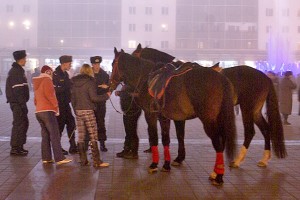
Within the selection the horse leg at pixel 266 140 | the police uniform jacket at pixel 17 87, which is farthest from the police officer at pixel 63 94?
the horse leg at pixel 266 140

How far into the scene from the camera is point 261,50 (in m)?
75.7

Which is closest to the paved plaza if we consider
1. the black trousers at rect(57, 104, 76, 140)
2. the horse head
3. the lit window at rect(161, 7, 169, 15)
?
the black trousers at rect(57, 104, 76, 140)

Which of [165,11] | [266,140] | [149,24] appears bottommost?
[266,140]

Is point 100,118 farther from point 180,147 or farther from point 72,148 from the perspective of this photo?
point 180,147

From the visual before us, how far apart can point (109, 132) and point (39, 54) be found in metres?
64.9

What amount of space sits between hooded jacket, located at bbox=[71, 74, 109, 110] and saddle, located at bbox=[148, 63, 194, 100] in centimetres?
94

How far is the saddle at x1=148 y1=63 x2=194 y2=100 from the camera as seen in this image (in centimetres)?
736

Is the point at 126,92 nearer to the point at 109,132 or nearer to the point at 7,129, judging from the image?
the point at 109,132

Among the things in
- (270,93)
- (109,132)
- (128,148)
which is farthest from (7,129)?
(270,93)

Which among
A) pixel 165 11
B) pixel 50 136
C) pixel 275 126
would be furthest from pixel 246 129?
pixel 165 11

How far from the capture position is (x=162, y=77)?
24.8ft

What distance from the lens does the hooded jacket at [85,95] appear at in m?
8.12

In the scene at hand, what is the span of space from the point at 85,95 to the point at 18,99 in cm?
185

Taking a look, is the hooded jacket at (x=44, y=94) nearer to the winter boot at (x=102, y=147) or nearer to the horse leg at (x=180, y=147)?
the winter boot at (x=102, y=147)
